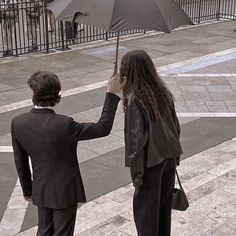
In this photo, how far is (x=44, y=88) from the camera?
335 centimetres

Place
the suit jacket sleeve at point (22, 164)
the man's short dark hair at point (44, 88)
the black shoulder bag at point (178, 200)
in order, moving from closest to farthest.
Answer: the man's short dark hair at point (44, 88), the suit jacket sleeve at point (22, 164), the black shoulder bag at point (178, 200)

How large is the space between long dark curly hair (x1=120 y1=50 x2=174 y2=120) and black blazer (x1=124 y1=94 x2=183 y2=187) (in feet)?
0.14

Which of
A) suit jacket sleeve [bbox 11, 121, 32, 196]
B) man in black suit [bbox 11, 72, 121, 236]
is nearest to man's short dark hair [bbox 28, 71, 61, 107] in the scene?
man in black suit [bbox 11, 72, 121, 236]

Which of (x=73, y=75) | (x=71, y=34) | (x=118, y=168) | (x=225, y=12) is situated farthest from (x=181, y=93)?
(x=225, y=12)

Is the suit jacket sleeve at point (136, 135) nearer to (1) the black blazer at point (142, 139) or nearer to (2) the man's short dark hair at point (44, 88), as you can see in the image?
(1) the black blazer at point (142, 139)

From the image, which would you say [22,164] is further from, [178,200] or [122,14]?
[122,14]

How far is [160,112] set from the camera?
3.75 meters

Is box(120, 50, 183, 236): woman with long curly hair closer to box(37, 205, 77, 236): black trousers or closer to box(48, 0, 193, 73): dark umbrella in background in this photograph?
box(48, 0, 193, 73): dark umbrella in background

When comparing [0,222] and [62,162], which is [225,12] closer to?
[0,222]

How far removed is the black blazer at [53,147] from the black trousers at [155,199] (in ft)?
1.77

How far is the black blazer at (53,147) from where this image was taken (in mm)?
3418

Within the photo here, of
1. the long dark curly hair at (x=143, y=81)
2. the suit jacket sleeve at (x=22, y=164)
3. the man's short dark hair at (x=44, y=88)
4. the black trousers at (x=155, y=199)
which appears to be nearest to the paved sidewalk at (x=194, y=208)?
the black trousers at (x=155, y=199)

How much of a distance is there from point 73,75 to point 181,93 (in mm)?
2479

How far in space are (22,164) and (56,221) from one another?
0.46 metres
